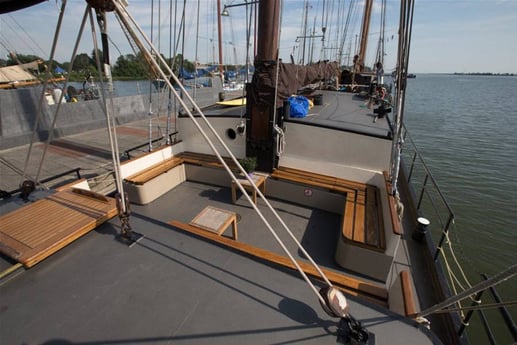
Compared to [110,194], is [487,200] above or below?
below

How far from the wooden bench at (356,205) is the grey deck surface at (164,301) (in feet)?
5.19

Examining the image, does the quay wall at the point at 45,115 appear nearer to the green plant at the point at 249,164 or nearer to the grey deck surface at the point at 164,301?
the green plant at the point at 249,164

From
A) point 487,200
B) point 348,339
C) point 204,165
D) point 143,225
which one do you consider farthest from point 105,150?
point 487,200

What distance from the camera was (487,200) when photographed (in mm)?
8031

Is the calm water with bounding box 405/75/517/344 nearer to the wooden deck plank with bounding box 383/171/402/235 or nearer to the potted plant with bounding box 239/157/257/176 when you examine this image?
the wooden deck plank with bounding box 383/171/402/235

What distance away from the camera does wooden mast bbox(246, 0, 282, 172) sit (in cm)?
438

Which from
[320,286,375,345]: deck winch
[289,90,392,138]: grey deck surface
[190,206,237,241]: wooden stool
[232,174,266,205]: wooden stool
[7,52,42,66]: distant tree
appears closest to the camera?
[320,286,375,345]: deck winch

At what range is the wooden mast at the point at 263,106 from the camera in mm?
4379

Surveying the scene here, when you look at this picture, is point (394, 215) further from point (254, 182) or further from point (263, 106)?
point (263, 106)

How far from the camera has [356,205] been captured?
415cm

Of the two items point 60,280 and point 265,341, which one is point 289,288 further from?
point 60,280

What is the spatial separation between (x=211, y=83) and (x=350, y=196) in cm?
1849

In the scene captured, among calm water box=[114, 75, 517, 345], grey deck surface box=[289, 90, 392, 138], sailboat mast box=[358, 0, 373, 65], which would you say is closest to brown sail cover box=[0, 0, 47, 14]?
grey deck surface box=[289, 90, 392, 138]

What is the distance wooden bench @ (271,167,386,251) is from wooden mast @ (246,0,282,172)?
512 millimetres
